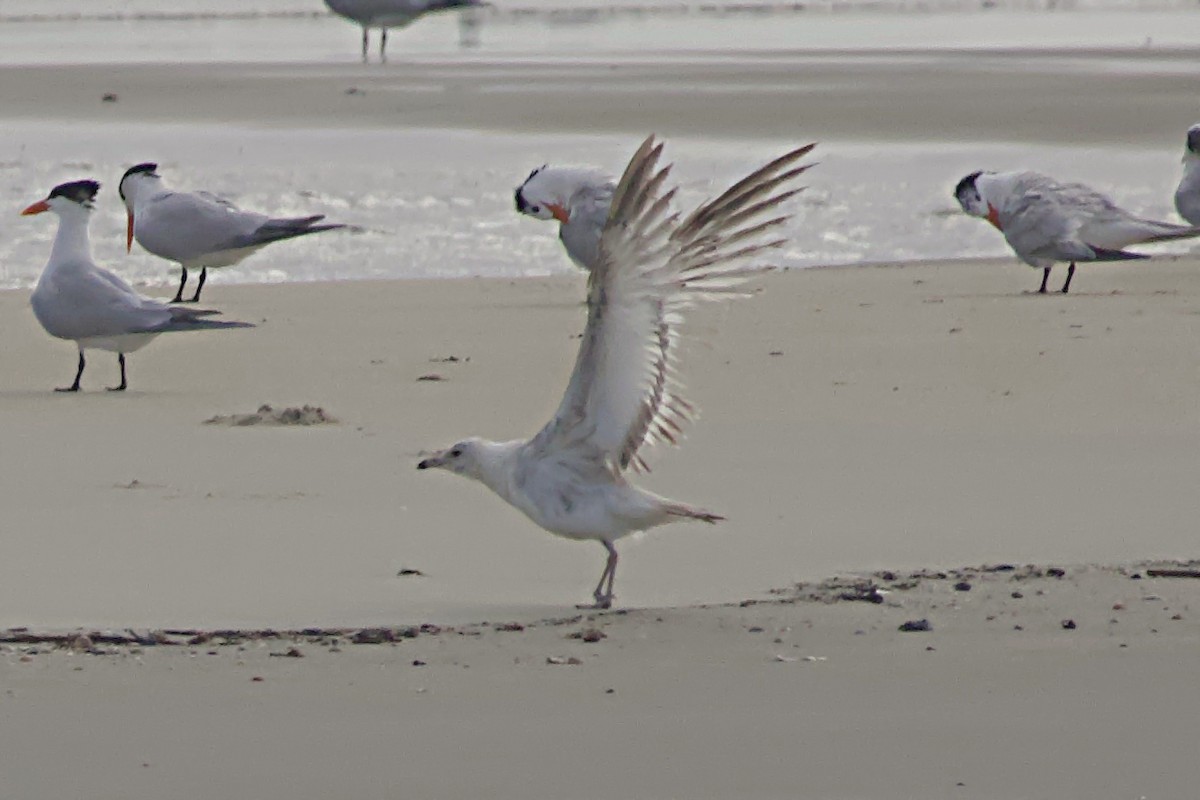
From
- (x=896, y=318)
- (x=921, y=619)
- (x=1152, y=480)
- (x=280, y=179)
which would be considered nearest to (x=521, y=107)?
(x=280, y=179)

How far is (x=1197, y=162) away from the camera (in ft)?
47.4

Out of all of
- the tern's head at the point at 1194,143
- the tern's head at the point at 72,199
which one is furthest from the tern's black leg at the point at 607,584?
the tern's head at the point at 1194,143

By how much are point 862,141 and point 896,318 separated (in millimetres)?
11713

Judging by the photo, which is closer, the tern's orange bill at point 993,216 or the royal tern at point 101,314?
the royal tern at point 101,314

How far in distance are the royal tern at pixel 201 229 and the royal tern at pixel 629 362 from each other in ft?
22.2

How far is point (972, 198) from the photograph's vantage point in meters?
13.8

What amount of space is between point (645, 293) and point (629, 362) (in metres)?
0.18

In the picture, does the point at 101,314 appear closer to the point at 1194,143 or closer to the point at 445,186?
the point at 1194,143

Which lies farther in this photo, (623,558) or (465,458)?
(623,558)

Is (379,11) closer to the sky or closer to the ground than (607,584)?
closer to the ground

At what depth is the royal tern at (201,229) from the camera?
491 inches

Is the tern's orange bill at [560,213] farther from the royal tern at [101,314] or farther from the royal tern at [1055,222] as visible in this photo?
the royal tern at [101,314]

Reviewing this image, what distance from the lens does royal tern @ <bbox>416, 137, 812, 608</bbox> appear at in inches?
213

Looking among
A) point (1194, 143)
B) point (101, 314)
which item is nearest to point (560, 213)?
point (101, 314)
